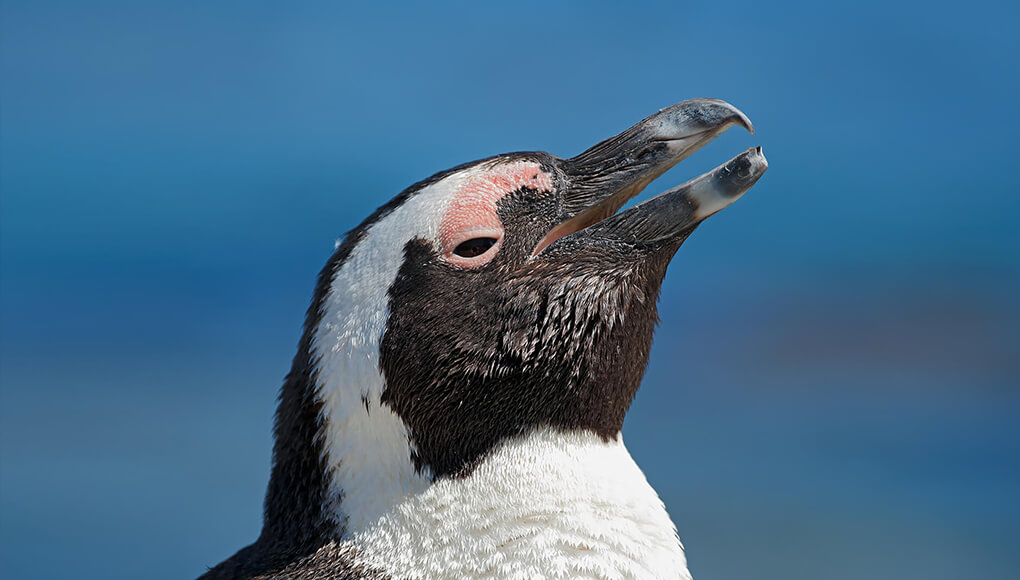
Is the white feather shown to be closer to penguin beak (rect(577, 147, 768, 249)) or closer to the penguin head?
the penguin head

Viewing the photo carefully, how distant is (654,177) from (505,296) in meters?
0.57

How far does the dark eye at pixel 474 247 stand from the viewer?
2482 millimetres

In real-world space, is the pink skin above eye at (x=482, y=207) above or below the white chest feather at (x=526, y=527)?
above

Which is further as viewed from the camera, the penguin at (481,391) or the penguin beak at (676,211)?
the penguin beak at (676,211)

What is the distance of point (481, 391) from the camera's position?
2.38 m

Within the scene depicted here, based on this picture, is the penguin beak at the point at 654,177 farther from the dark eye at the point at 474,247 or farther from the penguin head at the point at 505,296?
the dark eye at the point at 474,247

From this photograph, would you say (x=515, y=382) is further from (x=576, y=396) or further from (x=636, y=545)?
(x=636, y=545)

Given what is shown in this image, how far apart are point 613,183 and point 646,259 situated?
0.80 feet

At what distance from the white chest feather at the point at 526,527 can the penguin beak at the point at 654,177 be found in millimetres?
559

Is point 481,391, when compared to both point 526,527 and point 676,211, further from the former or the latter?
point 676,211

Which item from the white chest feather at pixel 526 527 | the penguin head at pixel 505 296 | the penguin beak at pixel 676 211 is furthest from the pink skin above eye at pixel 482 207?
the white chest feather at pixel 526 527

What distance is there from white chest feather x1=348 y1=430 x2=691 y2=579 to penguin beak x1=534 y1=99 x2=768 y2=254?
1.83ft

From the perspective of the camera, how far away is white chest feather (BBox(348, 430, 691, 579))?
2.30 meters

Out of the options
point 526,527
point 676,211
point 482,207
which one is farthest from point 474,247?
point 526,527
